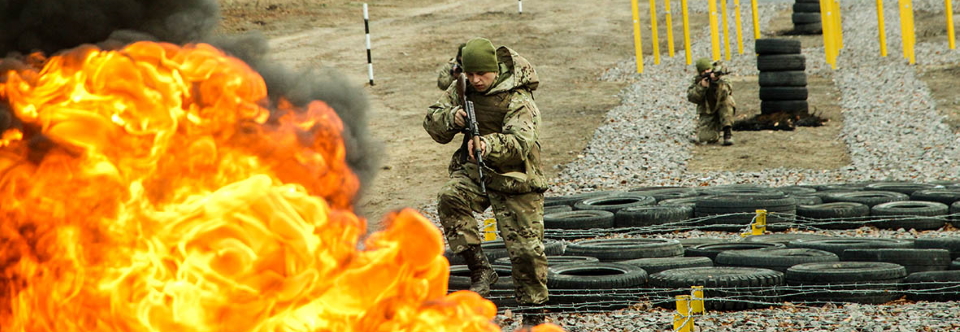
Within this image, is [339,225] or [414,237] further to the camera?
[414,237]

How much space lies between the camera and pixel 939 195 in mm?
12023

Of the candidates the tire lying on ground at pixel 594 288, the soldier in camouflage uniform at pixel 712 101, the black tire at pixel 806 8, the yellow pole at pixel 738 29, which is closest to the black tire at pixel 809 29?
the black tire at pixel 806 8

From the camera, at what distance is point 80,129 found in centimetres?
503

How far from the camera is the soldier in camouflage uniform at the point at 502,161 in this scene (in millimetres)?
6766

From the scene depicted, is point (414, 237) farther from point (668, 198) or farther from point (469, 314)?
point (668, 198)

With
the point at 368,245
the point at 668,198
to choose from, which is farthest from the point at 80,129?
the point at 668,198

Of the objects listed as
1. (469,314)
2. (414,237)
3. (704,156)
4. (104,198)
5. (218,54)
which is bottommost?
(704,156)

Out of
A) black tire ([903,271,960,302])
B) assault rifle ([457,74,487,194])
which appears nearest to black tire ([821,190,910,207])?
black tire ([903,271,960,302])

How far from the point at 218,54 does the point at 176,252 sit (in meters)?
0.91

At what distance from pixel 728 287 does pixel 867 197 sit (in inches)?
181

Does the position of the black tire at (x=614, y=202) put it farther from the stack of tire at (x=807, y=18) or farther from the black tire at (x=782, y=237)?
the stack of tire at (x=807, y=18)

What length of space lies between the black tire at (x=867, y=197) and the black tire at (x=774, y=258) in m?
2.85

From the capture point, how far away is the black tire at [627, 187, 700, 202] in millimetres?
12836

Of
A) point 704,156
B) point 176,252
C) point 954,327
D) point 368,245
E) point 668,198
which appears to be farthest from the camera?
point 704,156
